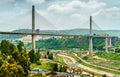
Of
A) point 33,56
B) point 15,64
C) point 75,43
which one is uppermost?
point 15,64

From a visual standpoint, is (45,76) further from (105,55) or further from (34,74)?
(105,55)

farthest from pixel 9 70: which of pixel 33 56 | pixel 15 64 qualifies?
pixel 33 56

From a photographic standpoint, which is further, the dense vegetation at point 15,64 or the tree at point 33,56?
the tree at point 33,56

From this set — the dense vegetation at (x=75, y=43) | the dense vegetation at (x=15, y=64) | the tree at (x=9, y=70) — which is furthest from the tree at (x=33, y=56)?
the dense vegetation at (x=75, y=43)

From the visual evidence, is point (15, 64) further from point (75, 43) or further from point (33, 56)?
point (75, 43)

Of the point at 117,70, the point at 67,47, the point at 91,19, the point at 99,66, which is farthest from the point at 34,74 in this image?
the point at 67,47

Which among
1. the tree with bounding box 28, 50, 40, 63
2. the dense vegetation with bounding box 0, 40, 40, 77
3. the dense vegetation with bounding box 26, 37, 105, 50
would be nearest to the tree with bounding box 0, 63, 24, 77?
→ the dense vegetation with bounding box 0, 40, 40, 77

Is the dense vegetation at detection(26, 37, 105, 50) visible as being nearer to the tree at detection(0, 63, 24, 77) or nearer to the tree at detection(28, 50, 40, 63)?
the tree at detection(28, 50, 40, 63)

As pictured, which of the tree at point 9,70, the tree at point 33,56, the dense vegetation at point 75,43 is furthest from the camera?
the dense vegetation at point 75,43

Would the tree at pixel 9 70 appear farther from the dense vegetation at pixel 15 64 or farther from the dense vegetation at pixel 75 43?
the dense vegetation at pixel 75 43

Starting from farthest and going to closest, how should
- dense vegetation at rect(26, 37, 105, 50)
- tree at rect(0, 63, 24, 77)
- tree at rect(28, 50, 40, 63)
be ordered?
dense vegetation at rect(26, 37, 105, 50), tree at rect(28, 50, 40, 63), tree at rect(0, 63, 24, 77)

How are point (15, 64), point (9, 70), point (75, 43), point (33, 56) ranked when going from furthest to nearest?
point (75, 43) < point (33, 56) < point (15, 64) < point (9, 70)
